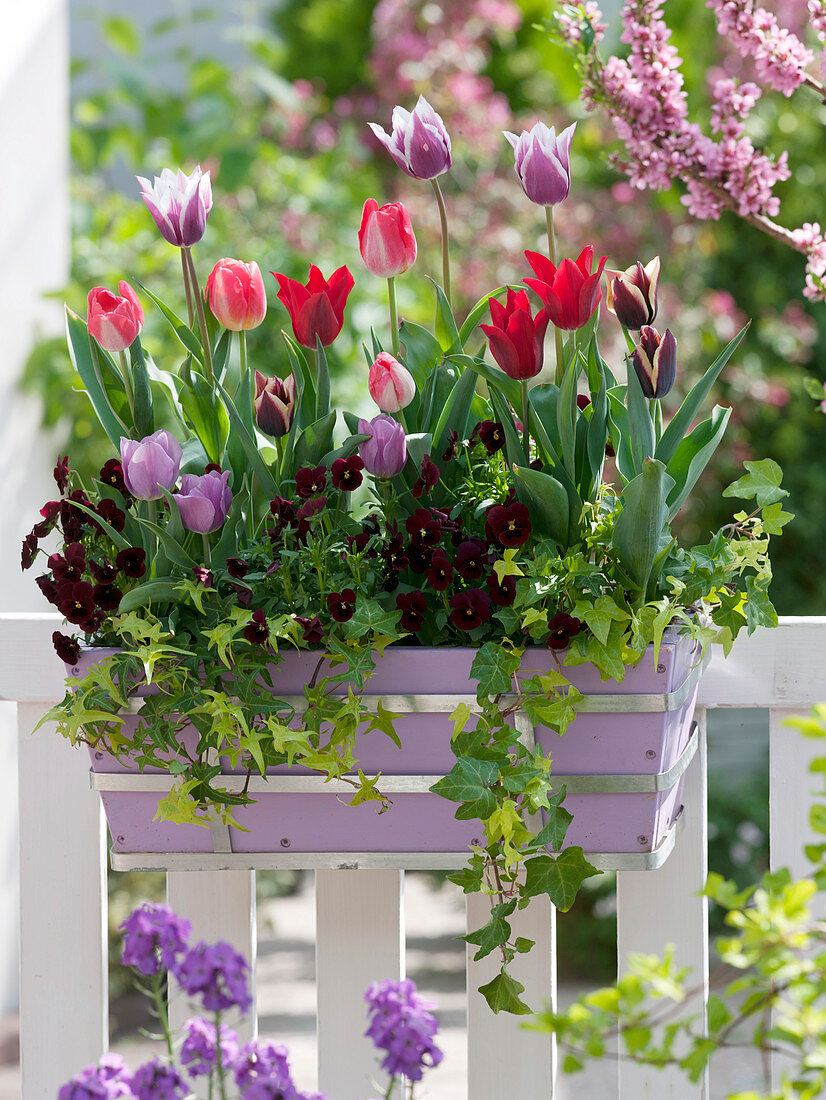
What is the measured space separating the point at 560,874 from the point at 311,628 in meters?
0.25

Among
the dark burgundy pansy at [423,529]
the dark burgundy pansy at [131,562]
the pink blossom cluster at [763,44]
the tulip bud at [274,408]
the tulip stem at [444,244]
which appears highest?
the pink blossom cluster at [763,44]

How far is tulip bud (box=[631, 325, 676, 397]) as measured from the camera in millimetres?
814

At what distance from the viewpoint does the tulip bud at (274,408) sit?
0.86 m

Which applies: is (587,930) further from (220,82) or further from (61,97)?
(220,82)

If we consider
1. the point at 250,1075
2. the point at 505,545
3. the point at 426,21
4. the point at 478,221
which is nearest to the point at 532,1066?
the point at 250,1075

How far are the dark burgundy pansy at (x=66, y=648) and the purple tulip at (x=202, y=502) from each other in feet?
0.42

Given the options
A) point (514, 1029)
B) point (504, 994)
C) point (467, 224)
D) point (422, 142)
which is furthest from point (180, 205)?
point (467, 224)

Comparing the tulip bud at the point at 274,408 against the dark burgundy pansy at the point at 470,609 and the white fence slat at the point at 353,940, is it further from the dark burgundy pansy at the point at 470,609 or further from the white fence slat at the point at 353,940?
the white fence slat at the point at 353,940

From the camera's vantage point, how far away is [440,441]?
35.6 inches

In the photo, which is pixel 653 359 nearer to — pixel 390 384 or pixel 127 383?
pixel 390 384

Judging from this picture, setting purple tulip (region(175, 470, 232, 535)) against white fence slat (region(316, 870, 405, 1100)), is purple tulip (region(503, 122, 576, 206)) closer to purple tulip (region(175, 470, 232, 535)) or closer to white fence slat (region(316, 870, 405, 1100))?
purple tulip (region(175, 470, 232, 535))

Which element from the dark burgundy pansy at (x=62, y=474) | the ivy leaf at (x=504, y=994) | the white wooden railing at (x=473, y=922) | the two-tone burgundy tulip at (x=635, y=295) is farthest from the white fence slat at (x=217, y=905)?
the two-tone burgundy tulip at (x=635, y=295)

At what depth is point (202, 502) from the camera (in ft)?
2.64

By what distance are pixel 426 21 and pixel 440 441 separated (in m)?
4.02
